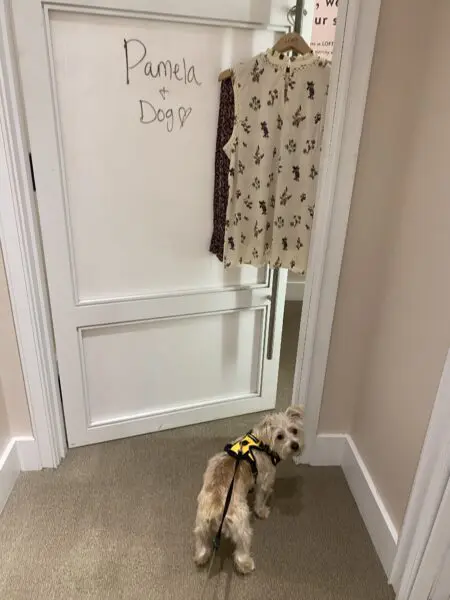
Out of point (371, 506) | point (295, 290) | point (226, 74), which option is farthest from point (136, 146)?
point (295, 290)

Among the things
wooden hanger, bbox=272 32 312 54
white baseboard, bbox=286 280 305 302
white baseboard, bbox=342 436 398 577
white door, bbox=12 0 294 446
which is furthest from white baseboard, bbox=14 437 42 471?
white baseboard, bbox=286 280 305 302

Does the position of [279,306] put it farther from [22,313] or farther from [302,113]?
[22,313]

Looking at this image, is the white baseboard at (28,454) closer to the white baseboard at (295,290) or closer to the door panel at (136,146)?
the door panel at (136,146)

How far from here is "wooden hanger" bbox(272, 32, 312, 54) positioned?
1533 mm

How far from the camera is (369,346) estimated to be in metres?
1.74

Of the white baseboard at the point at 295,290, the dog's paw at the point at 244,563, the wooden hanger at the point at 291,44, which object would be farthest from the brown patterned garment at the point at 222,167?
the white baseboard at the point at 295,290

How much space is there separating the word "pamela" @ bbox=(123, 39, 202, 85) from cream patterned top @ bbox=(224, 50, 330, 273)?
0.53ft

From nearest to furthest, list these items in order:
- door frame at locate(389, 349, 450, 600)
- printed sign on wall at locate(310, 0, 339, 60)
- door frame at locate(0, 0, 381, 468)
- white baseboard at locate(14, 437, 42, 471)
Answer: door frame at locate(389, 349, 450, 600) → door frame at locate(0, 0, 381, 468) → white baseboard at locate(14, 437, 42, 471) → printed sign on wall at locate(310, 0, 339, 60)

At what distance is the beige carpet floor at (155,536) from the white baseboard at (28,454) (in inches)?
1.4

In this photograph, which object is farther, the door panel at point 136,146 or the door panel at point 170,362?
the door panel at point 170,362

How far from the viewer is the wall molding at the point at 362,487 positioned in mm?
1543

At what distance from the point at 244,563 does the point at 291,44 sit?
169 centimetres

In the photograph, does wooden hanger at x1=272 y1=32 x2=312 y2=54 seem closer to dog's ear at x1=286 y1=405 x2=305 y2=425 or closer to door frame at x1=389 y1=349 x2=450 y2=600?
door frame at x1=389 y1=349 x2=450 y2=600

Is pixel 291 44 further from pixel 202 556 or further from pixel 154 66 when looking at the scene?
pixel 202 556
